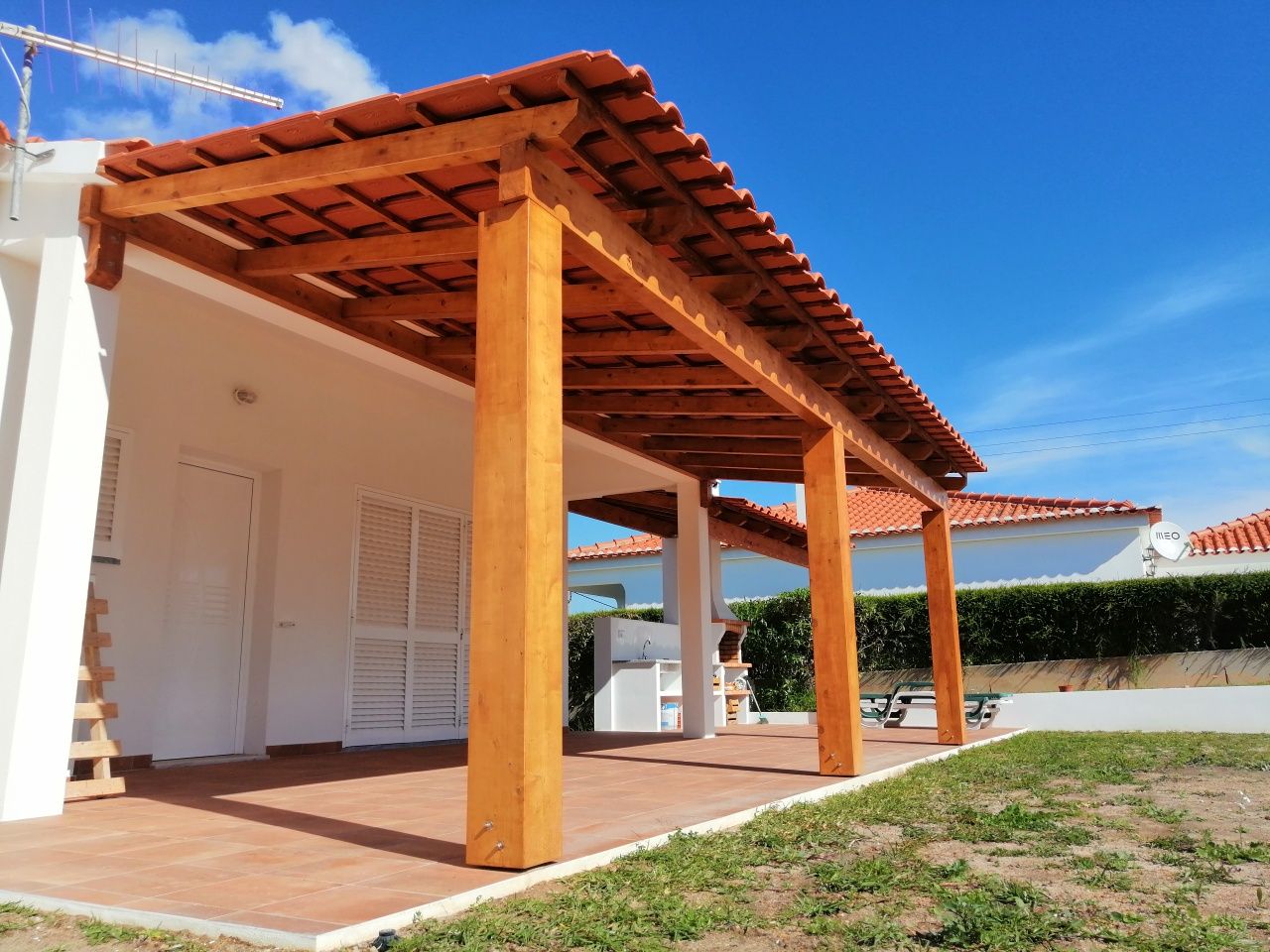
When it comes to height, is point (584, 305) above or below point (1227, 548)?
below

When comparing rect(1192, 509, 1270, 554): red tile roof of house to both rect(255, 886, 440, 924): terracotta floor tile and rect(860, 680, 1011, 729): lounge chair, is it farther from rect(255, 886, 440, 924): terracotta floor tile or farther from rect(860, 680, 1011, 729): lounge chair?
rect(255, 886, 440, 924): terracotta floor tile

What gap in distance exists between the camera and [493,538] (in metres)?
3.83

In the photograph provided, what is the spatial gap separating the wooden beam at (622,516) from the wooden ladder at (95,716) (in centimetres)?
766

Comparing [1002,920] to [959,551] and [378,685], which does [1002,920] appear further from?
[959,551]

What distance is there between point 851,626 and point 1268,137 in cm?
1667

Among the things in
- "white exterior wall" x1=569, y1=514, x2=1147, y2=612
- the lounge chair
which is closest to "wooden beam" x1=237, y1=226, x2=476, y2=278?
the lounge chair

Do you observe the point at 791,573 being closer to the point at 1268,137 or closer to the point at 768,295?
the point at 1268,137

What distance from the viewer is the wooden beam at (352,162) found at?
13.7 ft

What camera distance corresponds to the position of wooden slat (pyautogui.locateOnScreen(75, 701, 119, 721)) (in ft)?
18.9

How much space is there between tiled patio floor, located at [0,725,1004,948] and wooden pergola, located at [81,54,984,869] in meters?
0.55

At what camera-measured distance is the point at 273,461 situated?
8.65m

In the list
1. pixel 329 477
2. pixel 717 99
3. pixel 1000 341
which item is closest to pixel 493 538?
pixel 329 477

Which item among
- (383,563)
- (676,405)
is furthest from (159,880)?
(383,563)

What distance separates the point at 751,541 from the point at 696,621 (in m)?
3.73
